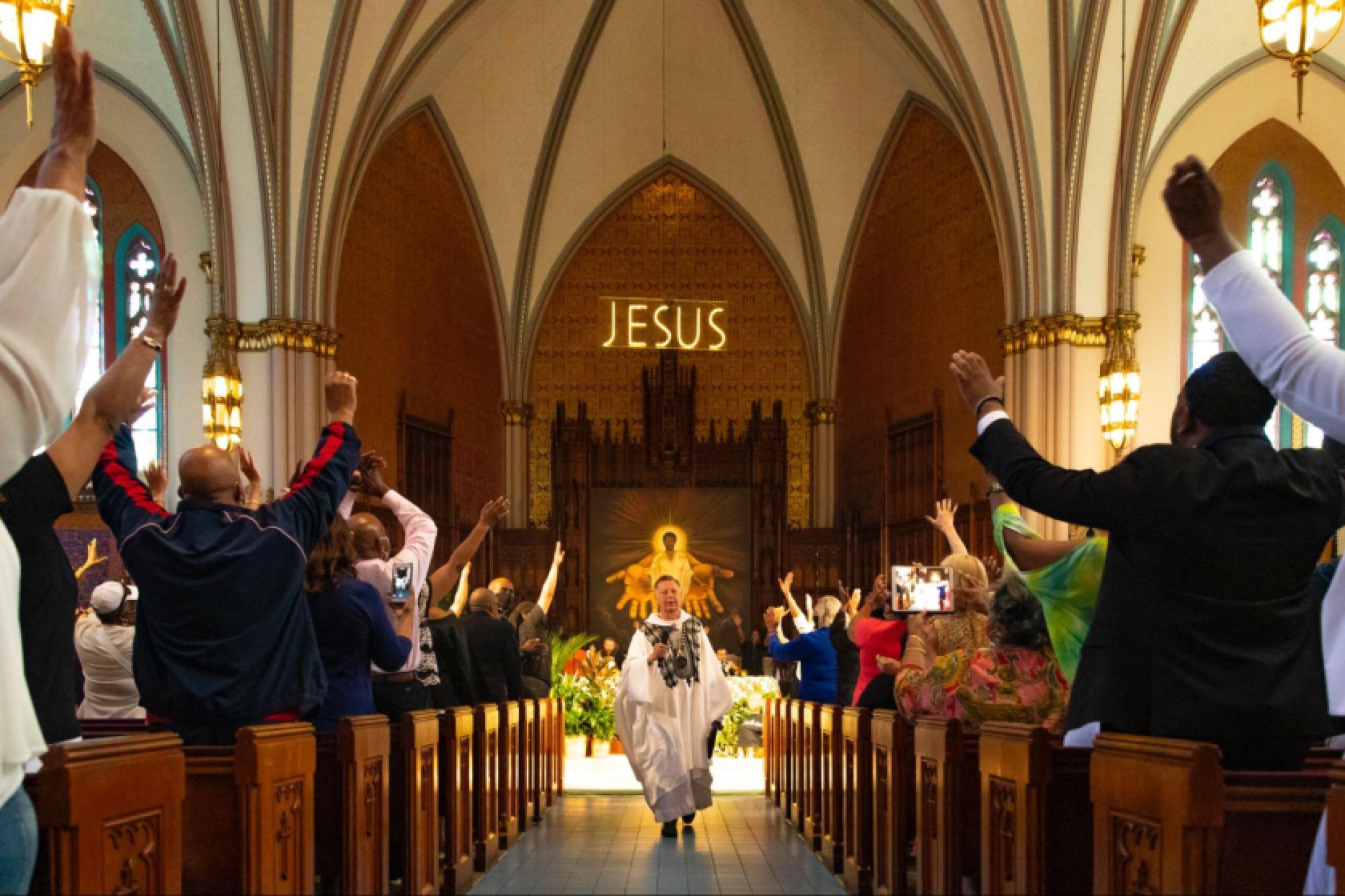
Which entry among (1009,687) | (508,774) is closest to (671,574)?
(508,774)

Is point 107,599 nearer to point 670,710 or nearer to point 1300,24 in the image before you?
point 670,710

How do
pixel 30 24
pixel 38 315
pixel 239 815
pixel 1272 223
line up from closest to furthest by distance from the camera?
1. pixel 38 315
2. pixel 239 815
3. pixel 30 24
4. pixel 1272 223

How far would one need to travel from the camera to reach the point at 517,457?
997 inches

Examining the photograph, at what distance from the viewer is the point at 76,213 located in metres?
2.56

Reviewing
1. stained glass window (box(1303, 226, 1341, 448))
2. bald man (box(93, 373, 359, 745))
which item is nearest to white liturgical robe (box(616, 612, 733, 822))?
bald man (box(93, 373, 359, 745))

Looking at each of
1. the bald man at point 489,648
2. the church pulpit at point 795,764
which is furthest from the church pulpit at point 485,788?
the church pulpit at point 795,764

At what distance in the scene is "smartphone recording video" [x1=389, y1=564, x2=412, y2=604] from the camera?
20.2 ft

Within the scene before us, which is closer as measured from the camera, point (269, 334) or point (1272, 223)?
point (269, 334)

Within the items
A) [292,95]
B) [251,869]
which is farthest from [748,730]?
[251,869]

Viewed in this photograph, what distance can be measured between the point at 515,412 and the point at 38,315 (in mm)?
23046

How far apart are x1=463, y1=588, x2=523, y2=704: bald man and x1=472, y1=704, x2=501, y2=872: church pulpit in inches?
40.7

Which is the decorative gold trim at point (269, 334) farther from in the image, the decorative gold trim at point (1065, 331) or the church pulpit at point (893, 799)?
the church pulpit at point (893, 799)

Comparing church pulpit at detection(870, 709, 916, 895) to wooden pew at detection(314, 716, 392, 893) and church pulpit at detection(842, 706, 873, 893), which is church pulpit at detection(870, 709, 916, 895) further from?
wooden pew at detection(314, 716, 392, 893)

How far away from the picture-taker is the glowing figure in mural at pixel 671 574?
23953 millimetres
